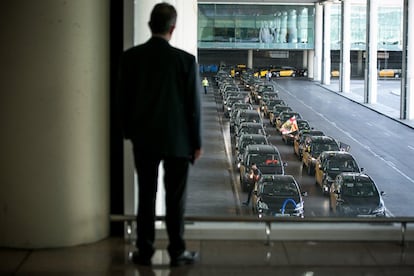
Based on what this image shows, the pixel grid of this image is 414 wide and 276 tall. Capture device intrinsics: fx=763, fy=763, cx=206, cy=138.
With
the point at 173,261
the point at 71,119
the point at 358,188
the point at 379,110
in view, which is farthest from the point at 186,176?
the point at 379,110

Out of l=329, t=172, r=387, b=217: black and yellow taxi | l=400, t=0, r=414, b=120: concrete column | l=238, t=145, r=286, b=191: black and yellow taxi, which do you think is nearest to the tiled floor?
l=329, t=172, r=387, b=217: black and yellow taxi

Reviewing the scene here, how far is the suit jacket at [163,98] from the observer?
3.82 m

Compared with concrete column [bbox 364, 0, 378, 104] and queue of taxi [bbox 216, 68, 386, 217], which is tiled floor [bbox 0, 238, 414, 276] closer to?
queue of taxi [bbox 216, 68, 386, 217]

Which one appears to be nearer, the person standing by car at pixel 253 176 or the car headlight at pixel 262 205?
the car headlight at pixel 262 205

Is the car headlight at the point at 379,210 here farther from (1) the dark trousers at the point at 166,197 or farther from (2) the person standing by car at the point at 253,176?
(1) the dark trousers at the point at 166,197

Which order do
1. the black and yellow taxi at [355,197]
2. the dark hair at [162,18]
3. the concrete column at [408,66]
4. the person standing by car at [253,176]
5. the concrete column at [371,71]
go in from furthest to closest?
1. the concrete column at [371,71]
2. the concrete column at [408,66]
3. the person standing by car at [253,176]
4. the black and yellow taxi at [355,197]
5. the dark hair at [162,18]

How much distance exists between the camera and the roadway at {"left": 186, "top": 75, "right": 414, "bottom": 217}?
22156 millimetres

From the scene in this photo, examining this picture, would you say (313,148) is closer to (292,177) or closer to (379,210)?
(292,177)

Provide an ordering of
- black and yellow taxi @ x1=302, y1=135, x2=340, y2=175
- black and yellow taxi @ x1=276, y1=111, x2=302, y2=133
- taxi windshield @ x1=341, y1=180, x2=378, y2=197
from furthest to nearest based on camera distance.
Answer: black and yellow taxi @ x1=276, y1=111, x2=302, y2=133
black and yellow taxi @ x1=302, y1=135, x2=340, y2=175
taxi windshield @ x1=341, y1=180, x2=378, y2=197

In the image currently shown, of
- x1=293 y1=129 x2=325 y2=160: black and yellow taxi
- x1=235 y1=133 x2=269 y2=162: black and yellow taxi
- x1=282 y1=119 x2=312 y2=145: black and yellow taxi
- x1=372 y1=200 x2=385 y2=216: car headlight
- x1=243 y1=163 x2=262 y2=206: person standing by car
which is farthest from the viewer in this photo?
x1=282 y1=119 x2=312 y2=145: black and yellow taxi

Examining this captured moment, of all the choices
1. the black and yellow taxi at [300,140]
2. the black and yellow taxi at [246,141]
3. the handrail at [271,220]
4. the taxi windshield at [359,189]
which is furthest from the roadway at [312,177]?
the handrail at [271,220]

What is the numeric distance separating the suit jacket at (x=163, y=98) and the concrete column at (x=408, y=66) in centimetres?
3800

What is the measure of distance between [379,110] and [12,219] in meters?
42.8

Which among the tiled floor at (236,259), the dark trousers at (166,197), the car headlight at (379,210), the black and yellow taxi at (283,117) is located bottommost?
the car headlight at (379,210)
